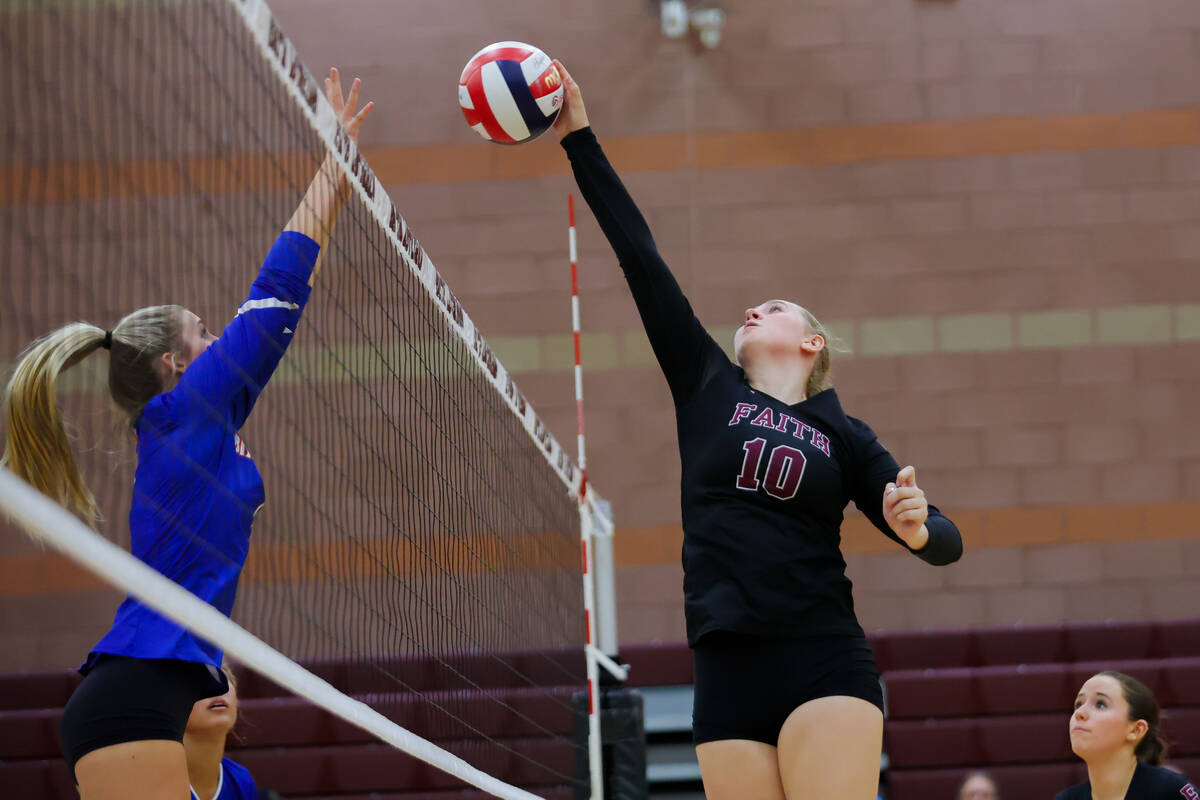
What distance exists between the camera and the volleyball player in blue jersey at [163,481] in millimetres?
2236

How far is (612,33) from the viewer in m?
8.39

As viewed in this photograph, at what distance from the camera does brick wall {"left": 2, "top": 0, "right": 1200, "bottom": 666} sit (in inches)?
321

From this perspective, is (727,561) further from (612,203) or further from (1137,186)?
(1137,186)

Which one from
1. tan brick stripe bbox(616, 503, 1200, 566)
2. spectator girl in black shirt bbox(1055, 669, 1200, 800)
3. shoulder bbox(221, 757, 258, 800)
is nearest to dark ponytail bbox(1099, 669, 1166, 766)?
spectator girl in black shirt bbox(1055, 669, 1200, 800)

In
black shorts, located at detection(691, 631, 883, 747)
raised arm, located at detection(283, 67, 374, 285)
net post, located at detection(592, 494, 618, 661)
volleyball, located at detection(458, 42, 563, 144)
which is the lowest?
black shorts, located at detection(691, 631, 883, 747)

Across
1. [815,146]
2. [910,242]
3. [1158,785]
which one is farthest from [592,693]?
[815,146]

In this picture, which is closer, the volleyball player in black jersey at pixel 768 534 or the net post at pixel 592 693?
the volleyball player in black jersey at pixel 768 534

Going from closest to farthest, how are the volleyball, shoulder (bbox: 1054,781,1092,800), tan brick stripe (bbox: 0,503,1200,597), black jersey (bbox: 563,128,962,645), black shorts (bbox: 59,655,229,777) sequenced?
black shorts (bbox: 59,655,229,777)
black jersey (bbox: 563,128,962,645)
the volleyball
shoulder (bbox: 1054,781,1092,800)
tan brick stripe (bbox: 0,503,1200,597)

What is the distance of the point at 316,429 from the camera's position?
7395 mm

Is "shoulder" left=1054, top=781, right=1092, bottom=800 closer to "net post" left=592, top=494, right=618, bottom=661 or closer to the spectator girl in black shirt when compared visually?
the spectator girl in black shirt

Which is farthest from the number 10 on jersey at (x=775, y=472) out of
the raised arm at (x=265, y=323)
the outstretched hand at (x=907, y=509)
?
the raised arm at (x=265, y=323)

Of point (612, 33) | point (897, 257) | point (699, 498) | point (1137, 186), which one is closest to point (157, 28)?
point (612, 33)

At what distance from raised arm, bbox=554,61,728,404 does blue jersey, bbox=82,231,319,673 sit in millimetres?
818

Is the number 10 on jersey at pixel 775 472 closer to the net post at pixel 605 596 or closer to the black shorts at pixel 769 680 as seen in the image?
the black shorts at pixel 769 680
